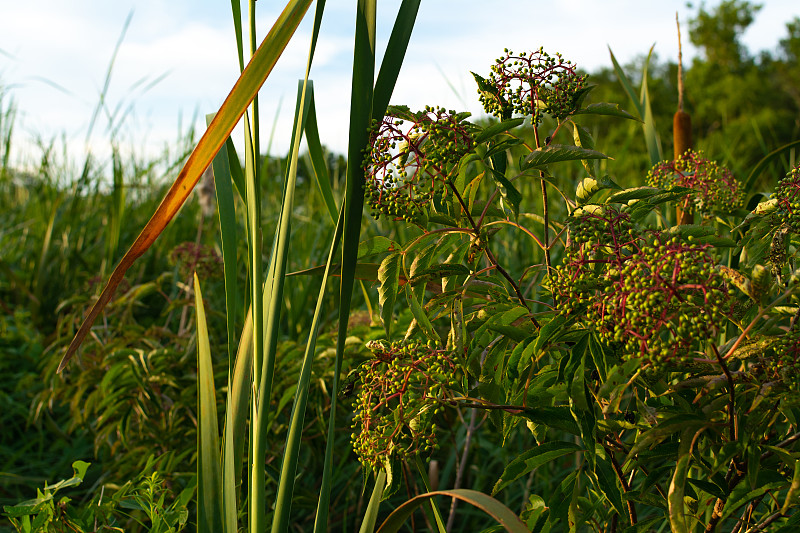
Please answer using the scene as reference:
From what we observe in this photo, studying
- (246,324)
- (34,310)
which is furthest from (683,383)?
(34,310)

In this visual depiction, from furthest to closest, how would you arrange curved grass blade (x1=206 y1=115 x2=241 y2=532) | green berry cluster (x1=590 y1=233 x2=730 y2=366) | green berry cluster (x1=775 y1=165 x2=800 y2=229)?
curved grass blade (x1=206 y1=115 x2=241 y2=532)
green berry cluster (x1=775 y1=165 x2=800 y2=229)
green berry cluster (x1=590 y1=233 x2=730 y2=366)

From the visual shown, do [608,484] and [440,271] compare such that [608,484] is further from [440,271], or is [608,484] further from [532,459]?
[440,271]

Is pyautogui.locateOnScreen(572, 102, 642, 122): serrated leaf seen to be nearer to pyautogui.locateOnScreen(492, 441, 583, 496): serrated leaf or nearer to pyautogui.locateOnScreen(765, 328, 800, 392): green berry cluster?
pyautogui.locateOnScreen(765, 328, 800, 392): green berry cluster

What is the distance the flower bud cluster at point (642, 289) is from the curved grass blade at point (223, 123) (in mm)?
429

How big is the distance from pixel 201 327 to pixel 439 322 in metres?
0.60

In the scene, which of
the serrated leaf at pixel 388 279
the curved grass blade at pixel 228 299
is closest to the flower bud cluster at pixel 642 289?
the serrated leaf at pixel 388 279

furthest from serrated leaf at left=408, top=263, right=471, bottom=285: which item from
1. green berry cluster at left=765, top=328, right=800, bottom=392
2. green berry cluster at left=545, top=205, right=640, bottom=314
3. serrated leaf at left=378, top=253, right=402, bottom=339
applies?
green berry cluster at left=765, top=328, right=800, bottom=392

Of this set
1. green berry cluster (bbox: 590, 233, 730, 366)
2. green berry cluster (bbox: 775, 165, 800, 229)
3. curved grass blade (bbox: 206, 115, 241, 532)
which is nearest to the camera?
green berry cluster (bbox: 590, 233, 730, 366)

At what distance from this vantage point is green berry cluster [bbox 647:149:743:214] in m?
1.05

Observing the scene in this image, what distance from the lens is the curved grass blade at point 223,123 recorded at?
32.3 inches

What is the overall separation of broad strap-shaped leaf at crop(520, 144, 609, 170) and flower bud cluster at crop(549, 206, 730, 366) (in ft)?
0.32

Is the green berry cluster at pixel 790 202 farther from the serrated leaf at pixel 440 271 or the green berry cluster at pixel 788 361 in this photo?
the serrated leaf at pixel 440 271

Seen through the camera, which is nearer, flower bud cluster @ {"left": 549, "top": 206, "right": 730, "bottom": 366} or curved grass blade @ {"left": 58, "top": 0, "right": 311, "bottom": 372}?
flower bud cluster @ {"left": 549, "top": 206, "right": 730, "bottom": 366}

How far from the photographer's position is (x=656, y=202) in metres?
0.81
